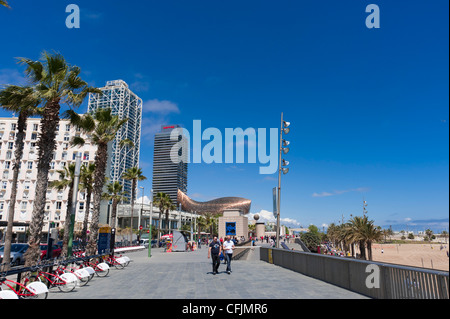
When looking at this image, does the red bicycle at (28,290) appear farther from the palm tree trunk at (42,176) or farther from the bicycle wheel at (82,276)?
the palm tree trunk at (42,176)

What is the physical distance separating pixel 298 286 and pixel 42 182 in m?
11.2

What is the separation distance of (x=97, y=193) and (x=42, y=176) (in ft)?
22.7

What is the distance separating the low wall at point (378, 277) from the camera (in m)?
6.38

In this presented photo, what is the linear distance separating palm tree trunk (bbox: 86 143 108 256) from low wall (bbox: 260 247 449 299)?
1284cm

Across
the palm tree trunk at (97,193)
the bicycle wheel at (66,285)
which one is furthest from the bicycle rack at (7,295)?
the palm tree trunk at (97,193)

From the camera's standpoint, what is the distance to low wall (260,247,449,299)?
20.9ft

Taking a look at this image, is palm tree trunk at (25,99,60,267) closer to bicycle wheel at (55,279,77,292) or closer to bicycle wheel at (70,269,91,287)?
bicycle wheel at (70,269,91,287)

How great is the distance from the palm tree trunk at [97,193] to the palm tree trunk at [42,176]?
6.02 metres

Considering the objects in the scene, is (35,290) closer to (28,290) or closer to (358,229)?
(28,290)

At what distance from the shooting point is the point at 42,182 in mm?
13016

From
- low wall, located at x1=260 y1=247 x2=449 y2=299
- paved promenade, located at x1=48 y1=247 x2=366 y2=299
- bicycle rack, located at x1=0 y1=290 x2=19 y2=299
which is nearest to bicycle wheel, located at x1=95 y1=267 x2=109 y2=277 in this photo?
paved promenade, located at x1=48 y1=247 x2=366 y2=299

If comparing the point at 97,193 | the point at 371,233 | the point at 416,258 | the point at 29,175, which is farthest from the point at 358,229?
the point at 29,175
